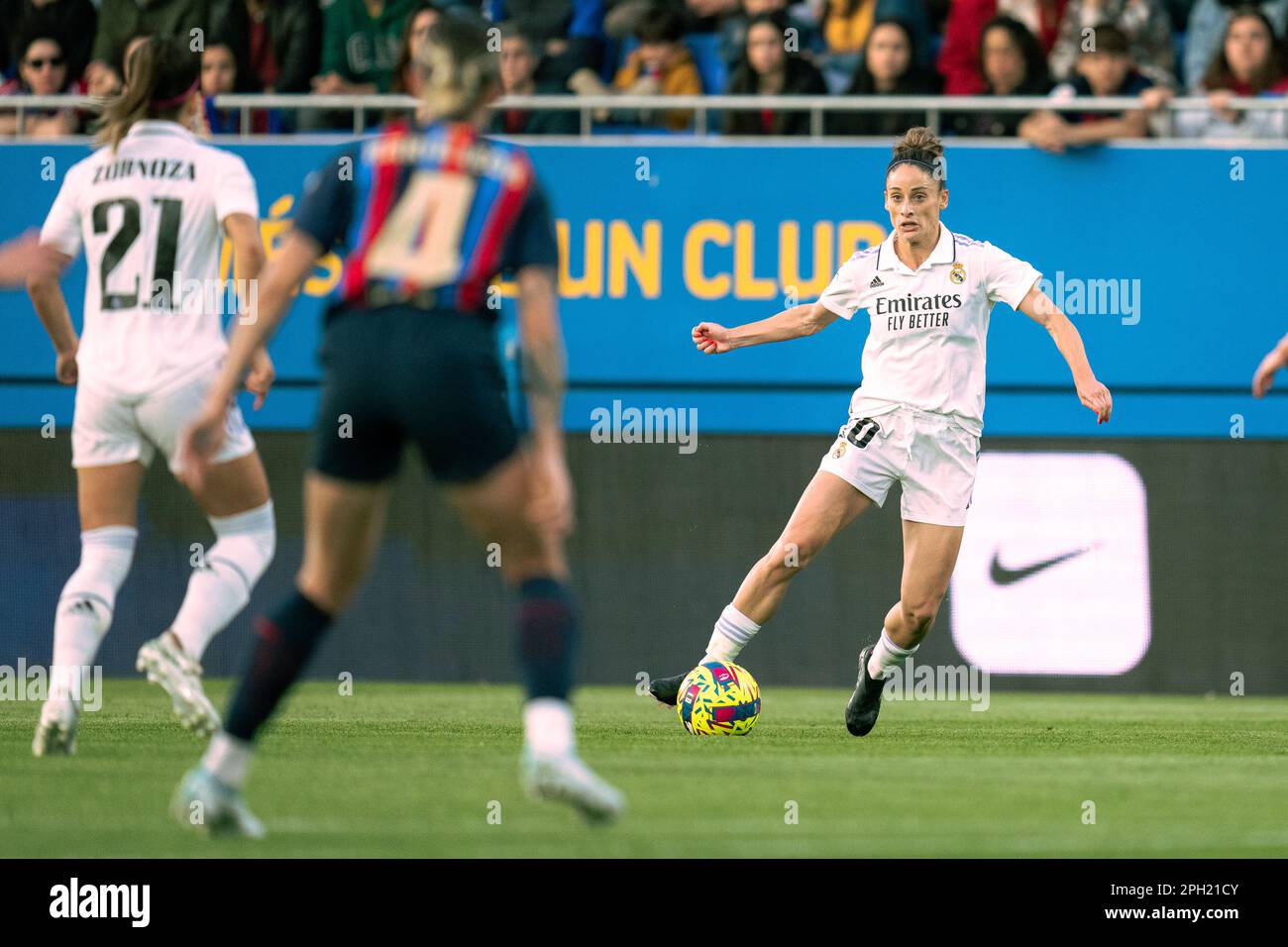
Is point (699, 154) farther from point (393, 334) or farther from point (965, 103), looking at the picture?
point (393, 334)

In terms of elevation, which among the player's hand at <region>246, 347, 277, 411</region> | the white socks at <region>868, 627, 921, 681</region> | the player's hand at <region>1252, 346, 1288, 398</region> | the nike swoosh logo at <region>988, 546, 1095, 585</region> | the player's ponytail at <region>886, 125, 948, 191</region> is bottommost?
the white socks at <region>868, 627, 921, 681</region>

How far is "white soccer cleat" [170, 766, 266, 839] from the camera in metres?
5.64

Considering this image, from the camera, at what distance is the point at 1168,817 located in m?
6.61

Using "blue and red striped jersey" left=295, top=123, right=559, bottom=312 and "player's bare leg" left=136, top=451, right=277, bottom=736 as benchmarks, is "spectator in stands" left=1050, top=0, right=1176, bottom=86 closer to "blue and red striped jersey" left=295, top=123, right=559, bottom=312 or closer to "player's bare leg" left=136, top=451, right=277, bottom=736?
"player's bare leg" left=136, top=451, right=277, bottom=736

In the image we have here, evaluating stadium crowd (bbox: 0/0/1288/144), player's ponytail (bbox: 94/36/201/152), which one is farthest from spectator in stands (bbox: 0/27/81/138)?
player's ponytail (bbox: 94/36/201/152)

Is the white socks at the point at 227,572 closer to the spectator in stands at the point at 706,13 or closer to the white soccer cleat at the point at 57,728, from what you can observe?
the white soccer cleat at the point at 57,728

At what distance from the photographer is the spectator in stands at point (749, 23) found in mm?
14078

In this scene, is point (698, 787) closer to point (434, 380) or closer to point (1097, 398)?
point (434, 380)

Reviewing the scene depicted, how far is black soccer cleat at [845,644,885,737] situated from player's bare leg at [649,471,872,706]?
53 cm

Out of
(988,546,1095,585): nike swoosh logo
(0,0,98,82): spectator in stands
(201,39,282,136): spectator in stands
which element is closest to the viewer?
(988,546,1095,585): nike swoosh logo

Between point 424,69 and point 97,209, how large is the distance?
2.62m

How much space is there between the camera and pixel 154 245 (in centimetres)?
778

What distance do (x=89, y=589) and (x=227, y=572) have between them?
1.67 ft
